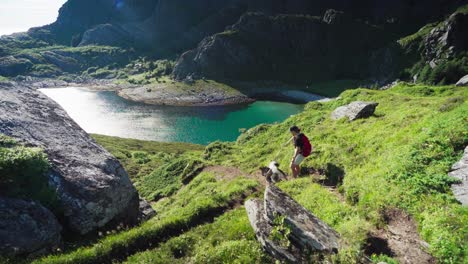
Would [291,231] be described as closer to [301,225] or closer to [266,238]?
[301,225]

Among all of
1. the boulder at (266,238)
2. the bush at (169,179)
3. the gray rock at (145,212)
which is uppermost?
the boulder at (266,238)

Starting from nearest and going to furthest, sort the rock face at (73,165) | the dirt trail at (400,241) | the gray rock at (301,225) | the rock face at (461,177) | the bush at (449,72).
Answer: the gray rock at (301,225) < the dirt trail at (400,241) < the rock face at (461,177) < the rock face at (73,165) < the bush at (449,72)

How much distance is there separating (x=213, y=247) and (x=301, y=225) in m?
3.64

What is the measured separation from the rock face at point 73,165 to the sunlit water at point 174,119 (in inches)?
3885

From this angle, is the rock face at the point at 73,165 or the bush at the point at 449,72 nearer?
the rock face at the point at 73,165

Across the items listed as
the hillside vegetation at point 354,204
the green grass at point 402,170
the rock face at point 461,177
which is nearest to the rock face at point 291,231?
the hillside vegetation at point 354,204

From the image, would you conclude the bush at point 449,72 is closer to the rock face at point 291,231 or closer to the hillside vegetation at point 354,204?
the hillside vegetation at point 354,204

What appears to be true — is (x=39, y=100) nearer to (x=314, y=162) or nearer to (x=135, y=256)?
(x=135, y=256)

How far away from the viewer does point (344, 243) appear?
10.8 m

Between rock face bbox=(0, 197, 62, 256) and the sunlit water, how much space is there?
343ft

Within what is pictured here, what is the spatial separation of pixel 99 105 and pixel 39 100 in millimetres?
186504

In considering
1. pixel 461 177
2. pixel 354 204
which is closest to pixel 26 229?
pixel 354 204

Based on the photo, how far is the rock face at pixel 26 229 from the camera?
1142 cm

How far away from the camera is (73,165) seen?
16000 mm
